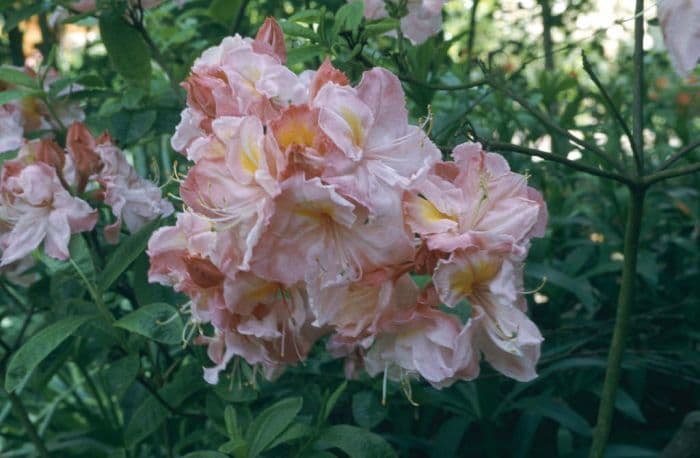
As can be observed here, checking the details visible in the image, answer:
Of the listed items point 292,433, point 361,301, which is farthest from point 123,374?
point 361,301

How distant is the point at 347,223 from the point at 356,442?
0.44 m

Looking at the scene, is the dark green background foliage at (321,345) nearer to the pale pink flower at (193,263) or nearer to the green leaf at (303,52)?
the green leaf at (303,52)

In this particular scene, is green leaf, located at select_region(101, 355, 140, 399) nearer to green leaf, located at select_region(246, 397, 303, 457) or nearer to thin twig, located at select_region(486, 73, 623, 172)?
green leaf, located at select_region(246, 397, 303, 457)

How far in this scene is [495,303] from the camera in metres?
0.97

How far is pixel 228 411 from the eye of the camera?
1229 millimetres

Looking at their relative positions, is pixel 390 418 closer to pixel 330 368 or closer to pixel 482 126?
pixel 330 368

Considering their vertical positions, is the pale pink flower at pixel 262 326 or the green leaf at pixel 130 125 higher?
the pale pink flower at pixel 262 326

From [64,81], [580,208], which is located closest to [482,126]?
[580,208]

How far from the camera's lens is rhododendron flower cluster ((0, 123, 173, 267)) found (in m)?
1.30

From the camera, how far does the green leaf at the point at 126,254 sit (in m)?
1.29

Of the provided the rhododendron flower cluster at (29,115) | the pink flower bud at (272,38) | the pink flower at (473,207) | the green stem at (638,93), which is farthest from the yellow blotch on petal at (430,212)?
the rhododendron flower cluster at (29,115)

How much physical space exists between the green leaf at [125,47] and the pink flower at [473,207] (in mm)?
680

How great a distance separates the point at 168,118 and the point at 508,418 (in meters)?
0.83

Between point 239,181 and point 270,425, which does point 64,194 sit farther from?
point 239,181
